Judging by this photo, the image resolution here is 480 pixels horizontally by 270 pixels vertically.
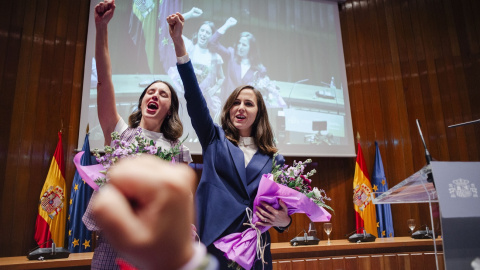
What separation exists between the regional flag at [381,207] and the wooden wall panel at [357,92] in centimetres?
15

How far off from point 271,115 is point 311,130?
0.60 metres

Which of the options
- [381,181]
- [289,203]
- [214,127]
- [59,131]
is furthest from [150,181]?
[381,181]

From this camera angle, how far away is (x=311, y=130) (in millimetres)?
4617

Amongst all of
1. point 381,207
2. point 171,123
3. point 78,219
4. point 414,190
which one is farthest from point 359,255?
point 78,219

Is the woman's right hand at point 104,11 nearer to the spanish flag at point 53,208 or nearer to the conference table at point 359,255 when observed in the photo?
the conference table at point 359,255

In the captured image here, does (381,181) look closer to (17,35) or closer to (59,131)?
(59,131)

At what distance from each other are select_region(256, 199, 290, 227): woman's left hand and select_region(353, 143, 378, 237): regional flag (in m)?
3.50

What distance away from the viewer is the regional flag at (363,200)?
14.8ft

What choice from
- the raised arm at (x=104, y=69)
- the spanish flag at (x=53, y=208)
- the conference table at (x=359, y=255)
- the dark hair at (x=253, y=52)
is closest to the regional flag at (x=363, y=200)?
the conference table at (x=359, y=255)

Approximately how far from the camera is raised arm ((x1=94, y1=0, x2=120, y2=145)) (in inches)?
44.8

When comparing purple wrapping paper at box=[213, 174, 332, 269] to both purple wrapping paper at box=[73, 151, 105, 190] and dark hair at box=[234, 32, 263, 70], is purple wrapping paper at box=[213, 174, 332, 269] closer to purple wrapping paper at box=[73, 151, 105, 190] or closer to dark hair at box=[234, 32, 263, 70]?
purple wrapping paper at box=[73, 151, 105, 190]

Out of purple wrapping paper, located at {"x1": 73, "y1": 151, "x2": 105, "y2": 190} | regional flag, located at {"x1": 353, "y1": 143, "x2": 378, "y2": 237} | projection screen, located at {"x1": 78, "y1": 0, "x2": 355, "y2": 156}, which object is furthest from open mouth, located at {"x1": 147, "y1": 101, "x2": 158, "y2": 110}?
regional flag, located at {"x1": 353, "y1": 143, "x2": 378, "y2": 237}

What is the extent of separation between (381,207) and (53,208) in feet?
13.4

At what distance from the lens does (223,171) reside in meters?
1.43
